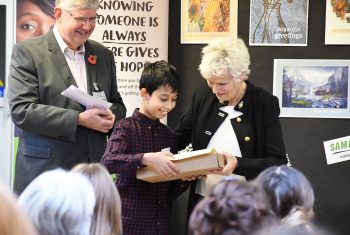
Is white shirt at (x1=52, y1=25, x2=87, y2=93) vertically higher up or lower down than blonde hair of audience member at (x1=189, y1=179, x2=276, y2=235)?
higher up

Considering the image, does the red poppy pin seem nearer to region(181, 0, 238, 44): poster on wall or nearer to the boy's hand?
the boy's hand

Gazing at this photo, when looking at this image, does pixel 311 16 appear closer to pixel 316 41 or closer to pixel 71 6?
pixel 316 41

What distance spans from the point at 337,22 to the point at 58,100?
2.14m

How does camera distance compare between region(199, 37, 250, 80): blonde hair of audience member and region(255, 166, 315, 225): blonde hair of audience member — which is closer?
region(255, 166, 315, 225): blonde hair of audience member

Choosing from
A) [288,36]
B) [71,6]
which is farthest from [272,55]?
[71,6]

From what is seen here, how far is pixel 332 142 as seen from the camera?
4133 millimetres

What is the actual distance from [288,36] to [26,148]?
2.08m

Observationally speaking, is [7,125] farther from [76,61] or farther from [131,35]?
[76,61]

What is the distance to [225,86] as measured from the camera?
9.17 feet

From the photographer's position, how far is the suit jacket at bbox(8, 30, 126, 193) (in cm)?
282

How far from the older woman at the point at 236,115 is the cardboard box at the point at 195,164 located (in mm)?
195

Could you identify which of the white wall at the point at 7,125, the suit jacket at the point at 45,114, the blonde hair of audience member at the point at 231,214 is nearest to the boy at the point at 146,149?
the suit jacket at the point at 45,114

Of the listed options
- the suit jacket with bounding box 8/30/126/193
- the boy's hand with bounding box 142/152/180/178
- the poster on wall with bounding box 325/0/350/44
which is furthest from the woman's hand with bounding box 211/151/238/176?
the poster on wall with bounding box 325/0/350/44

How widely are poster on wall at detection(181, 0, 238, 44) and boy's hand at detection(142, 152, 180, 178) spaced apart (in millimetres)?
1775
